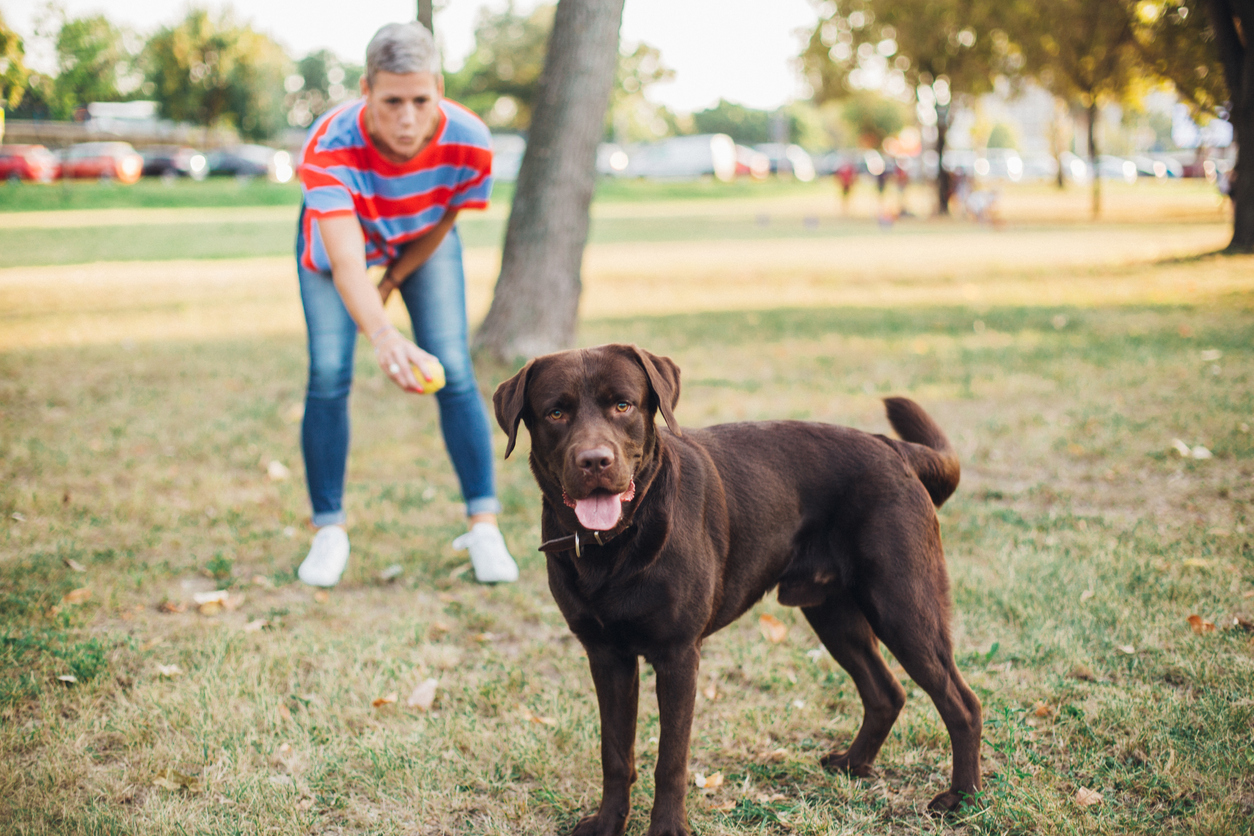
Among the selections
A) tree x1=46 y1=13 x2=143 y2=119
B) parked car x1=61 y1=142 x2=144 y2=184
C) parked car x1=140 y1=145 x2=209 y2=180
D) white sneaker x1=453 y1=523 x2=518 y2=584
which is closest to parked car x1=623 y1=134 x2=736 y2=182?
parked car x1=140 y1=145 x2=209 y2=180

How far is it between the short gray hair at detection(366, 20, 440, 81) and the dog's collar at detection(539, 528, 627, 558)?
2.14 metres

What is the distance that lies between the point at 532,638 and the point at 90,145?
41.9m

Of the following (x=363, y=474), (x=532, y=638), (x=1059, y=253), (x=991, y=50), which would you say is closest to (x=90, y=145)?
(x=991, y=50)

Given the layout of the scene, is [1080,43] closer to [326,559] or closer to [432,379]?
[326,559]

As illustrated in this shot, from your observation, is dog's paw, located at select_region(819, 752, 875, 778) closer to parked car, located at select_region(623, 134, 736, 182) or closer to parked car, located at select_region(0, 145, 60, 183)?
parked car, located at select_region(0, 145, 60, 183)

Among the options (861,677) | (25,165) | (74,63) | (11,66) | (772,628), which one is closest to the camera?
(861,677)

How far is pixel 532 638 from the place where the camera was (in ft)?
12.7

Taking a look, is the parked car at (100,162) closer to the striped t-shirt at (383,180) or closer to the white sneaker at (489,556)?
the striped t-shirt at (383,180)

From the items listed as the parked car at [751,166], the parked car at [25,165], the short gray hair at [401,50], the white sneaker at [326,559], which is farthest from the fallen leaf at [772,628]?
the parked car at [751,166]

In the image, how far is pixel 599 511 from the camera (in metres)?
2.46

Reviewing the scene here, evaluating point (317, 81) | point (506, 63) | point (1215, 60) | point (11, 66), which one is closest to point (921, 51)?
point (1215, 60)

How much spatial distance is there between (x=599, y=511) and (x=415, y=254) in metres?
2.32

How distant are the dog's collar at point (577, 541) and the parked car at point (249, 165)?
42.7 meters

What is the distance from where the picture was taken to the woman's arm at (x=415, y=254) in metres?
4.31
